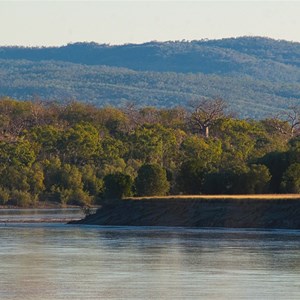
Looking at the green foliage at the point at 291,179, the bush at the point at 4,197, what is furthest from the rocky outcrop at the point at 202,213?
the bush at the point at 4,197

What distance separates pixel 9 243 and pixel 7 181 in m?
77.4

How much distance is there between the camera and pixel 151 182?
327 ft

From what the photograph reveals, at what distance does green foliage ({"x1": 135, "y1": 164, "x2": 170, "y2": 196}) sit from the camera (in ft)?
326

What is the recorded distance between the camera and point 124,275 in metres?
46.3

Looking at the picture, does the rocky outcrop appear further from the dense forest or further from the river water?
the dense forest

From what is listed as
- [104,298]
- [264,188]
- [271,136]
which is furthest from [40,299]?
[271,136]

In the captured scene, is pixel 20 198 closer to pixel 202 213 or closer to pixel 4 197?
pixel 4 197

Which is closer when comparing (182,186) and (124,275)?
(124,275)

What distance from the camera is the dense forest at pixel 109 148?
13119cm

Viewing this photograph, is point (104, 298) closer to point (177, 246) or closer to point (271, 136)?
point (177, 246)

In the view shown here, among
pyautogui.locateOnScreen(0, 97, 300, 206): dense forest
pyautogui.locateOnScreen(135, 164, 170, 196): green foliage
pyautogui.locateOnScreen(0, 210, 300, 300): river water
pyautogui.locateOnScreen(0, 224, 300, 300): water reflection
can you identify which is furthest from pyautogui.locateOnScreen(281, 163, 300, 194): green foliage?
pyautogui.locateOnScreen(0, 224, 300, 300): water reflection

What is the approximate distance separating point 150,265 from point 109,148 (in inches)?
4146

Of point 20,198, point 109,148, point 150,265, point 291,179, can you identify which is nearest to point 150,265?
point 150,265

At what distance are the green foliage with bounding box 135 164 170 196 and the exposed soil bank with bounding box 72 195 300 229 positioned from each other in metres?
6.28
